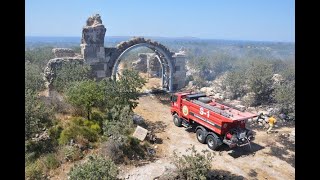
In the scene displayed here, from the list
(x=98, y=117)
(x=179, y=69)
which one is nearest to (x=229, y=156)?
(x=98, y=117)

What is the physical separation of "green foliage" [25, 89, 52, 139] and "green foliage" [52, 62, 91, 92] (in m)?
4.14

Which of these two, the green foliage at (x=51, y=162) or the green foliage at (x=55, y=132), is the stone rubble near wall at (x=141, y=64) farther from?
the green foliage at (x=51, y=162)

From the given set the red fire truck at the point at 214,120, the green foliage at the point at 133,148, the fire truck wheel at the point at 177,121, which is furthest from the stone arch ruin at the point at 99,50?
the green foliage at the point at 133,148

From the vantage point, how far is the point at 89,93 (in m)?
15.0

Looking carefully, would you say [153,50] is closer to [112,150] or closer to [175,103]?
[175,103]

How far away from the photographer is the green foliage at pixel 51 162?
439 inches

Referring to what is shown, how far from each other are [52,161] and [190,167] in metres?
5.56

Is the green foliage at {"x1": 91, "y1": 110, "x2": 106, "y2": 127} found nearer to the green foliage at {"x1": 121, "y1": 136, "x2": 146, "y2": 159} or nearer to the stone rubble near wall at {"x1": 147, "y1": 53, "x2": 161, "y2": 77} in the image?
the green foliage at {"x1": 121, "y1": 136, "x2": 146, "y2": 159}

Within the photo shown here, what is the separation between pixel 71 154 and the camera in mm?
11938

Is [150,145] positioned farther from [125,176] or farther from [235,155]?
[235,155]

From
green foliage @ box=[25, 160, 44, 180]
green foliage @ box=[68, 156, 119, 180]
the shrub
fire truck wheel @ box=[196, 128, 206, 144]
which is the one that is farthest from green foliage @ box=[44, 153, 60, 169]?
fire truck wheel @ box=[196, 128, 206, 144]

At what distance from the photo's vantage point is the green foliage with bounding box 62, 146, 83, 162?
469 inches
